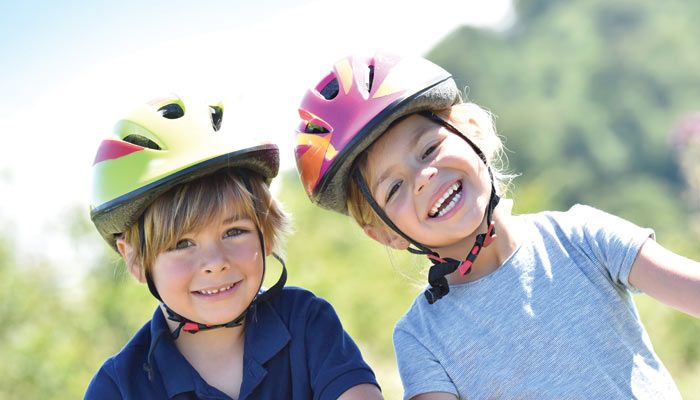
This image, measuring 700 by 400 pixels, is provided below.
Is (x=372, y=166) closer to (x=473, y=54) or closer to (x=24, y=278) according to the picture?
(x=24, y=278)

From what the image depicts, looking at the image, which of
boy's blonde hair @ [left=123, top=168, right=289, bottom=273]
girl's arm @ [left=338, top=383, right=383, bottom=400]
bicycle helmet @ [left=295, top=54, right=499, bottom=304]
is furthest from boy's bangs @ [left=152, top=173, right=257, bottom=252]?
girl's arm @ [left=338, top=383, right=383, bottom=400]

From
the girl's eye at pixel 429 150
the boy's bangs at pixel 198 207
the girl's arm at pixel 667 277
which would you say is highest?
the boy's bangs at pixel 198 207

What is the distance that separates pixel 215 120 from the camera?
3.54 metres

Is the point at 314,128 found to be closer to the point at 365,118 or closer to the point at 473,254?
the point at 365,118

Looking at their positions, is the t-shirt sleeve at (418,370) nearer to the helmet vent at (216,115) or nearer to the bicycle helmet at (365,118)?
the bicycle helmet at (365,118)

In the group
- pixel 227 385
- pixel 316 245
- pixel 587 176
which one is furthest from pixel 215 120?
pixel 587 176

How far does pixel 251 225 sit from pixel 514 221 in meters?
1.12

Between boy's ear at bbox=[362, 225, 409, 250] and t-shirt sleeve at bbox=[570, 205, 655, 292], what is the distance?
0.74 m

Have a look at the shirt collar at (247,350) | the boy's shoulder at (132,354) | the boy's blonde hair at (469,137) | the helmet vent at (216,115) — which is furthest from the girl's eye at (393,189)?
the boy's shoulder at (132,354)

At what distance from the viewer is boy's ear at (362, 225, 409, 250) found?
345 centimetres

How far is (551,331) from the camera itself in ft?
10.4

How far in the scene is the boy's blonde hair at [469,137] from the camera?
11.3ft

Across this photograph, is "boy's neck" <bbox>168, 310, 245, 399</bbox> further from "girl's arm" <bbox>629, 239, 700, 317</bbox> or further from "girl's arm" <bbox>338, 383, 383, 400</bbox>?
"girl's arm" <bbox>629, 239, 700, 317</bbox>

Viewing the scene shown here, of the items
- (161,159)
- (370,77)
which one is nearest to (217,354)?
(161,159)
